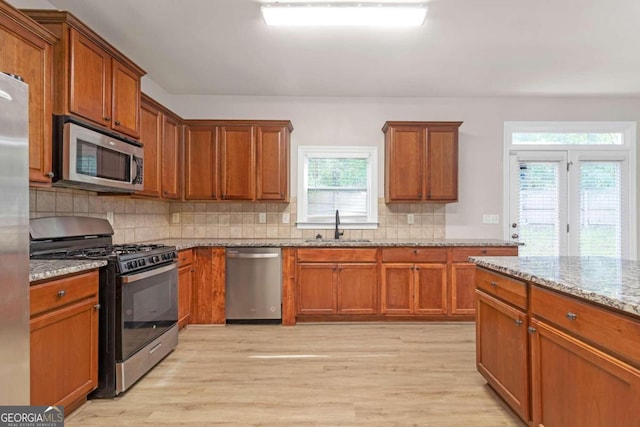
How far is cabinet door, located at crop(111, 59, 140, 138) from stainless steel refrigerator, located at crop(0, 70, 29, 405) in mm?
1358

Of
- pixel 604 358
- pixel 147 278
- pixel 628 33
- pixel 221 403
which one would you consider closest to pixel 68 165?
pixel 147 278

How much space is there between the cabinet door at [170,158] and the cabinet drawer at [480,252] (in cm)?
315

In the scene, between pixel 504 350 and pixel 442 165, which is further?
pixel 442 165

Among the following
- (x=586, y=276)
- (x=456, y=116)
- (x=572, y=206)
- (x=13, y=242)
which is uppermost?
(x=456, y=116)

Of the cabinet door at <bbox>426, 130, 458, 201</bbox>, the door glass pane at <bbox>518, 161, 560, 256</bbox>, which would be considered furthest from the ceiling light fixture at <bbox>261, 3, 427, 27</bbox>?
the door glass pane at <bbox>518, 161, 560, 256</bbox>

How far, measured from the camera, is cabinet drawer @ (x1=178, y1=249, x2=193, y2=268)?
3.45 metres

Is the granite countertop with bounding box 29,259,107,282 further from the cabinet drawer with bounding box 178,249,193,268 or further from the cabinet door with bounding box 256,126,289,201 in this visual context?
the cabinet door with bounding box 256,126,289,201

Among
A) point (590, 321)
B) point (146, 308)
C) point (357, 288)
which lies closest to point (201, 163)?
point (146, 308)

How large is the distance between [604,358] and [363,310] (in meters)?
2.65

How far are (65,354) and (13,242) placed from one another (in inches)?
33.8

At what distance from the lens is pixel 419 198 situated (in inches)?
164

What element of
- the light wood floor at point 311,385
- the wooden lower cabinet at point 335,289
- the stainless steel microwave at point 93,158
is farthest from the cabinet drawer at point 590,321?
the stainless steel microwave at point 93,158

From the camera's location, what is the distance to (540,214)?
4539 mm

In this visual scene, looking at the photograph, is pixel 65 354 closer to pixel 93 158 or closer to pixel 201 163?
pixel 93 158
